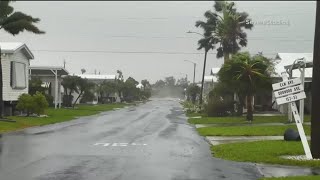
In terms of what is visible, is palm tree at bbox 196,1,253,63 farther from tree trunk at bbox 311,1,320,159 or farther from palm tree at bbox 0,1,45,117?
tree trunk at bbox 311,1,320,159

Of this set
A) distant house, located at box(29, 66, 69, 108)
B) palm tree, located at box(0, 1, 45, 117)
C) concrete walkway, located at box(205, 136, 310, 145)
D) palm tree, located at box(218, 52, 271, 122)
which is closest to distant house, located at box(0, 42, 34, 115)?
palm tree, located at box(0, 1, 45, 117)

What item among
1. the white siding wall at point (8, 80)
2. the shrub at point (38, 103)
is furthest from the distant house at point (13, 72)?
the shrub at point (38, 103)

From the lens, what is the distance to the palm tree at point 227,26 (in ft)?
163

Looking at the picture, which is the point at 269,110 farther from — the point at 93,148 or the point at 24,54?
the point at 93,148

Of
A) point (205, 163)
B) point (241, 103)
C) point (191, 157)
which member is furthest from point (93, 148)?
point (241, 103)

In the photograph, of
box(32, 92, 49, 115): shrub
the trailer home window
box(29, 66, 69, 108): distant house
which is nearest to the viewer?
box(32, 92, 49, 115): shrub

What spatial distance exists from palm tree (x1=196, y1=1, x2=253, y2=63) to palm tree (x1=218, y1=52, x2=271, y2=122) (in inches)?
419

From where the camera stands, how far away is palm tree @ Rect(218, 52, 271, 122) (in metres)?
34.9

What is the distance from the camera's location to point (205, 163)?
46.3 feet

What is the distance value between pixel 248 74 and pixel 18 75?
18.4m

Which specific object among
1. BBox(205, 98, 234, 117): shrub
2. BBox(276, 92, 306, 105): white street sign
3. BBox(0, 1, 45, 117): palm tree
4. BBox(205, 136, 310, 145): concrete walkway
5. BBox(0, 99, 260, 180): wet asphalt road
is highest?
BBox(0, 1, 45, 117): palm tree

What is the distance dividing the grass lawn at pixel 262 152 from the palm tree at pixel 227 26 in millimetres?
28980

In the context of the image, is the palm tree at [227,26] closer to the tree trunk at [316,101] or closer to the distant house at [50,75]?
the distant house at [50,75]

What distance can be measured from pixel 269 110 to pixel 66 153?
1431 inches
